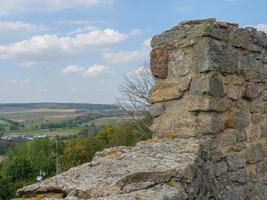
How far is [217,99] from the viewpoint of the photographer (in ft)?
11.9

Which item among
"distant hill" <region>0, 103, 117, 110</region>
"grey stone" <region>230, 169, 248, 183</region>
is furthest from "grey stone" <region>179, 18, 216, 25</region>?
"distant hill" <region>0, 103, 117, 110</region>

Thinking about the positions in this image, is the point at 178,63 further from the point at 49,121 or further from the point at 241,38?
the point at 49,121

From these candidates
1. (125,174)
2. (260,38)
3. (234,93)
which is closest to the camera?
(125,174)

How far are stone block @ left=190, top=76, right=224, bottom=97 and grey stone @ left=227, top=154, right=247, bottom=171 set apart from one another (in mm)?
514

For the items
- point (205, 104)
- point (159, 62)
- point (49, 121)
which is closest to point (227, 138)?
point (205, 104)

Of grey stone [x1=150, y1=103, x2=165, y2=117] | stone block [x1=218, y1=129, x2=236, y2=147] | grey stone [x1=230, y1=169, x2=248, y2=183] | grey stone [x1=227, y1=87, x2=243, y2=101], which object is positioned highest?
grey stone [x1=227, y1=87, x2=243, y2=101]

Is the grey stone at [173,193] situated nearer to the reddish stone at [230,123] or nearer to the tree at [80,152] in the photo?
the reddish stone at [230,123]

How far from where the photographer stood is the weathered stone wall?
3.56 metres

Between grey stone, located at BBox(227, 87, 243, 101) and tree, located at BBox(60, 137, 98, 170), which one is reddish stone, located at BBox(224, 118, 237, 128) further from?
tree, located at BBox(60, 137, 98, 170)

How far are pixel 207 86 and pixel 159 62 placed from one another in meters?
0.53

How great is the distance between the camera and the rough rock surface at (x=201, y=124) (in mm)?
A: 3031

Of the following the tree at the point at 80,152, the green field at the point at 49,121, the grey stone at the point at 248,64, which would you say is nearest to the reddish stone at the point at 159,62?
the grey stone at the point at 248,64

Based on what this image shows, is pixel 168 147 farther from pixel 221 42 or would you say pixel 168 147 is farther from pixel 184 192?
pixel 221 42

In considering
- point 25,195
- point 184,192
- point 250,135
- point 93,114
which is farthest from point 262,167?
point 93,114
